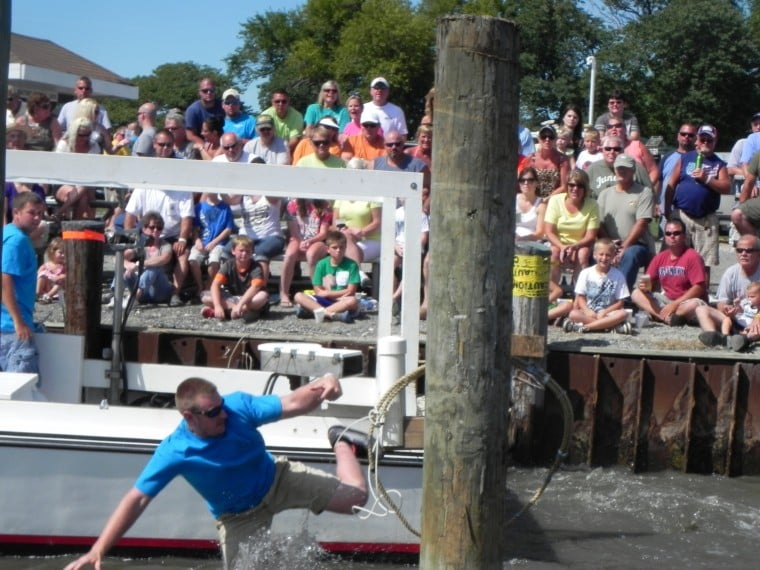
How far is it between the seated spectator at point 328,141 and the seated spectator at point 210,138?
0.89m

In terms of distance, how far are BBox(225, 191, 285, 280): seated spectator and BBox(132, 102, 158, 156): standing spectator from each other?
191cm

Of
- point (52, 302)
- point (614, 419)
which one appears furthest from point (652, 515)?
point (52, 302)

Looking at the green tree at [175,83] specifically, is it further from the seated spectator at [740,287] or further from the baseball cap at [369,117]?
the seated spectator at [740,287]

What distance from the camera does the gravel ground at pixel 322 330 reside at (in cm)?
1029

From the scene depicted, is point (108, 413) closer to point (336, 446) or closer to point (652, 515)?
point (336, 446)

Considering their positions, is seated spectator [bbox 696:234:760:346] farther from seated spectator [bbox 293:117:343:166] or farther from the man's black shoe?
the man's black shoe

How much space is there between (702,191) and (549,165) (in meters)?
1.60

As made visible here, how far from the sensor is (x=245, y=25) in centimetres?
7288

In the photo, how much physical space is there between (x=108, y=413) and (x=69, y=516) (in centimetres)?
68

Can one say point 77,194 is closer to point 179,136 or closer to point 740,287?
point 179,136

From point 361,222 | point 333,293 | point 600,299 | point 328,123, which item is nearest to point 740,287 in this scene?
point 600,299

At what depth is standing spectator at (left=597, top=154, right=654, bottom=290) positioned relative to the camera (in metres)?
11.4

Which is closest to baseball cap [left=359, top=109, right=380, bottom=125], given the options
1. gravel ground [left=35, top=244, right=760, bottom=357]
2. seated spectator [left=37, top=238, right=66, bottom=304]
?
gravel ground [left=35, top=244, right=760, bottom=357]

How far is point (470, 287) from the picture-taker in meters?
4.42
